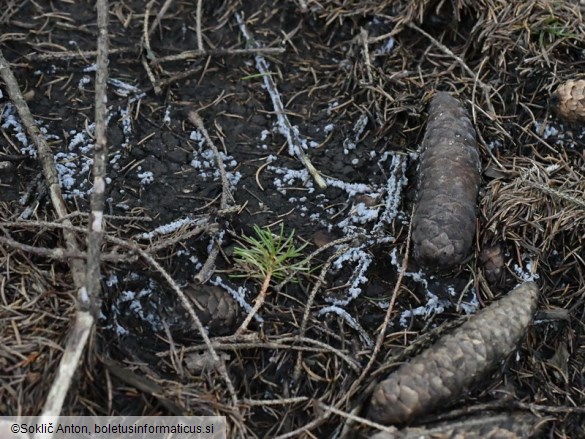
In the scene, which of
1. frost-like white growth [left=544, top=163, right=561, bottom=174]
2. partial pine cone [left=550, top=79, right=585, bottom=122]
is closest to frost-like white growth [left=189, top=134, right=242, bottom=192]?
frost-like white growth [left=544, top=163, right=561, bottom=174]

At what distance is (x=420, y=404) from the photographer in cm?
203

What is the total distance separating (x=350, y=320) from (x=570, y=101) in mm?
1326

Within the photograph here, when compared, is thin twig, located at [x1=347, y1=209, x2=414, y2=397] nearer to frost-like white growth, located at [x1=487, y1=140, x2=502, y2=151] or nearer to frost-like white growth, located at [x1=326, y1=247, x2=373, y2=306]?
frost-like white growth, located at [x1=326, y1=247, x2=373, y2=306]

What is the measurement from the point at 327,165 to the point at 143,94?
88 cm

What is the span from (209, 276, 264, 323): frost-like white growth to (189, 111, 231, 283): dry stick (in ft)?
0.13

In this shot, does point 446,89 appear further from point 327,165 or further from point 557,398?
point 557,398

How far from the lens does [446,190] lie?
2430 mm

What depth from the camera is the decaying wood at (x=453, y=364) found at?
2.04 meters

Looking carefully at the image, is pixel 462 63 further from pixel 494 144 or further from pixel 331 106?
pixel 331 106

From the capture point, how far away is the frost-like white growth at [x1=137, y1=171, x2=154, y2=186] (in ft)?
8.54

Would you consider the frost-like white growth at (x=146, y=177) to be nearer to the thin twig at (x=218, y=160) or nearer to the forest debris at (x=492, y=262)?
the thin twig at (x=218, y=160)

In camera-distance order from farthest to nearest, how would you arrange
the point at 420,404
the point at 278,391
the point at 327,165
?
the point at 327,165 < the point at 278,391 < the point at 420,404

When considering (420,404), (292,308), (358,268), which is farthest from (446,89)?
(420,404)

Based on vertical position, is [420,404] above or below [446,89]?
below
